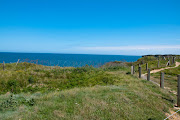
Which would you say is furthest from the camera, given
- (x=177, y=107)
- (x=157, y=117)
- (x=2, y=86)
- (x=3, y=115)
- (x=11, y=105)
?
(x=2, y=86)

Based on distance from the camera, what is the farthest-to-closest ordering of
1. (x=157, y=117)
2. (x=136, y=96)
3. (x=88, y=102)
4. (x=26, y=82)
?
(x=26, y=82)
(x=136, y=96)
(x=88, y=102)
(x=157, y=117)

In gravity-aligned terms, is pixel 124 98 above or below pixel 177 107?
above

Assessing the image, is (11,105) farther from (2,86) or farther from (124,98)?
(2,86)

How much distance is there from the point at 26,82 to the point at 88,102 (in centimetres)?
791

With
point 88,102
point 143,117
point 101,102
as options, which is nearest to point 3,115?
point 88,102

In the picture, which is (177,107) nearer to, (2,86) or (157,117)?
(157,117)

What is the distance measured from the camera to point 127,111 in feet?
16.2

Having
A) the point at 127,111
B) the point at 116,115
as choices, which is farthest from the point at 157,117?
the point at 116,115

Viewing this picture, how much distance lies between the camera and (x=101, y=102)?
558cm

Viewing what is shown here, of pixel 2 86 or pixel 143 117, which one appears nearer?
pixel 143 117

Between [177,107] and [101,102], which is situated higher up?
[101,102]

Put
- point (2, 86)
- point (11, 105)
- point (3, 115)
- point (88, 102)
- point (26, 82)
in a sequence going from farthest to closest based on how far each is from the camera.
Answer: point (26, 82), point (2, 86), point (88, 102), point (11, 105), point (3, 115)

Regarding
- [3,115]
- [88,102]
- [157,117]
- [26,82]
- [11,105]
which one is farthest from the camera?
[26,82]

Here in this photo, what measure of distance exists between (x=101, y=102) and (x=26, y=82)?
27.4ft
